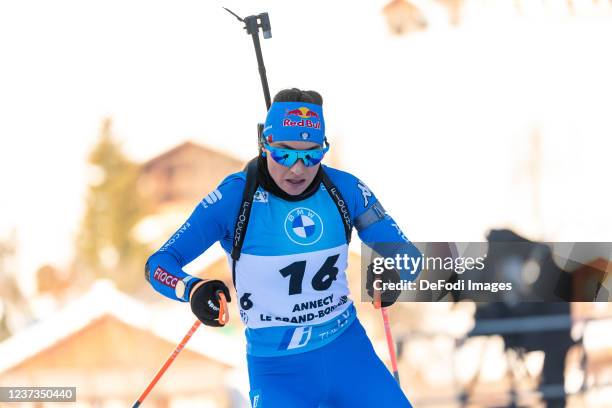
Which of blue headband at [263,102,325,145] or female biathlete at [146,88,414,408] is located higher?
blue headband at [263,102,325,145]

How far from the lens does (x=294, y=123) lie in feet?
11.0

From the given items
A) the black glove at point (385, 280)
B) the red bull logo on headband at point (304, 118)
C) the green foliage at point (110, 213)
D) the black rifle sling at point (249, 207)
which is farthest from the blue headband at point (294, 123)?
the green foliage at point (110, 213)

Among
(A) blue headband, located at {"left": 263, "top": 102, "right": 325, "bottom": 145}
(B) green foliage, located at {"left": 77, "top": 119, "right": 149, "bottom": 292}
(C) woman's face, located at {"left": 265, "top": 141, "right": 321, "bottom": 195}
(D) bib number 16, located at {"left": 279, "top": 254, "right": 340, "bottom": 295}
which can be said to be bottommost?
(B) green foliage, located at {"left": 77, "top": 119, "right": 149, "bottom": 292}

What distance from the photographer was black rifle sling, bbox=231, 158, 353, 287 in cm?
323

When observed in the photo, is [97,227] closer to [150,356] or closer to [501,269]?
[150,356]

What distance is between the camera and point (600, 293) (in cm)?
806

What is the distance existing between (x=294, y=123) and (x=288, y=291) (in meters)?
0.67

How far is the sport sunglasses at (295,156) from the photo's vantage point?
3254 mm

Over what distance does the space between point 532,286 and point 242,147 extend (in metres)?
35.4

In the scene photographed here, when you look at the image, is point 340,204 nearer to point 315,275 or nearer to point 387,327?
point 315,275

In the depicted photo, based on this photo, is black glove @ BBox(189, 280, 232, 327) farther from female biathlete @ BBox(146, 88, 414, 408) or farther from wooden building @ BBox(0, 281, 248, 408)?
wooden building @ BBox(0, 281, 248, 408)

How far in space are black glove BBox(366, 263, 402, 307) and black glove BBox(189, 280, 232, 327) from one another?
0.81m

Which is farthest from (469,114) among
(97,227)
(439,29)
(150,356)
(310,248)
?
(310,248)

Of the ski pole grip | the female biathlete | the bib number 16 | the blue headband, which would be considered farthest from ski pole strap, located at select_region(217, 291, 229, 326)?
the blue headband
